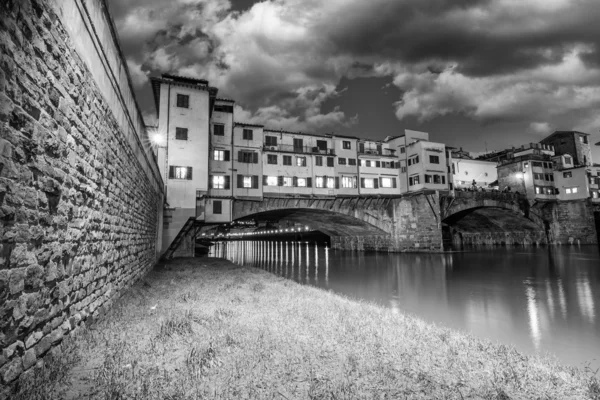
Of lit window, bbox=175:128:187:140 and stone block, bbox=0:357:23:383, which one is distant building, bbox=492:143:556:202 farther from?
stone block, bbox=0:357:23:383

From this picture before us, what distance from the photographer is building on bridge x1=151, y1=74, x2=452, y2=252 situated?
29.1 metres

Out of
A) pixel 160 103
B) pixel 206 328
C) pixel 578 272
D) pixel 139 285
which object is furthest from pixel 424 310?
pixel 160 103

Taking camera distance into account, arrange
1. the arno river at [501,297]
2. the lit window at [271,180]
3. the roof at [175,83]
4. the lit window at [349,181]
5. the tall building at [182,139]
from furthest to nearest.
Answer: the lit window at [349,181] → the lit window at [271,180] → the roof at [175,83] → the tall building at [182,139] → the arno river at [501,297]

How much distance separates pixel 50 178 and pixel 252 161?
102 feet

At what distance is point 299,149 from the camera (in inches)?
1615

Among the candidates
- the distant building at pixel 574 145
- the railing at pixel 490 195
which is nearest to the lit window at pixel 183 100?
the railing at pixel 490 195

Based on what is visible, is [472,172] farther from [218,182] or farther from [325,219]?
[218,182]

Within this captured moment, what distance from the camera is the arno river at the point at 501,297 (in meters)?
10.8

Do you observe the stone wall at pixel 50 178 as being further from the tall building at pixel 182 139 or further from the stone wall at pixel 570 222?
the stone wall at pixel 570 222

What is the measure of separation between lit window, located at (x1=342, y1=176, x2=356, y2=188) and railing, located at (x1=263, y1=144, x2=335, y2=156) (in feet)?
12.6

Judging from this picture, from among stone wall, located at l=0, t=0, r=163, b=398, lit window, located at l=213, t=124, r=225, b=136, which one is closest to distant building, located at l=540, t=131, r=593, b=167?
lit window, located at l=213, t=124, r=225, b=136

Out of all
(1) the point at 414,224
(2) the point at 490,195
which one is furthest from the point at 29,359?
(2) the point at 490,195

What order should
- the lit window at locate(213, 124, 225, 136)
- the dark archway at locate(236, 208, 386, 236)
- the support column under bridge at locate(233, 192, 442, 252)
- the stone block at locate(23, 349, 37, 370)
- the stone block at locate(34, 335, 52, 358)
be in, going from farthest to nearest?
the support column under bridge at locate(233, 192, 442, 252), the dark archway at locate(236, 208, 386, 236), the lit window at locate(213, 124, 225, 136), the stone block at locate(34, 335, 52, 358), the stone block at locate(23, 349, 37, 370)

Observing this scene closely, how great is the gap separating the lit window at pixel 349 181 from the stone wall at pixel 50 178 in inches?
1417
